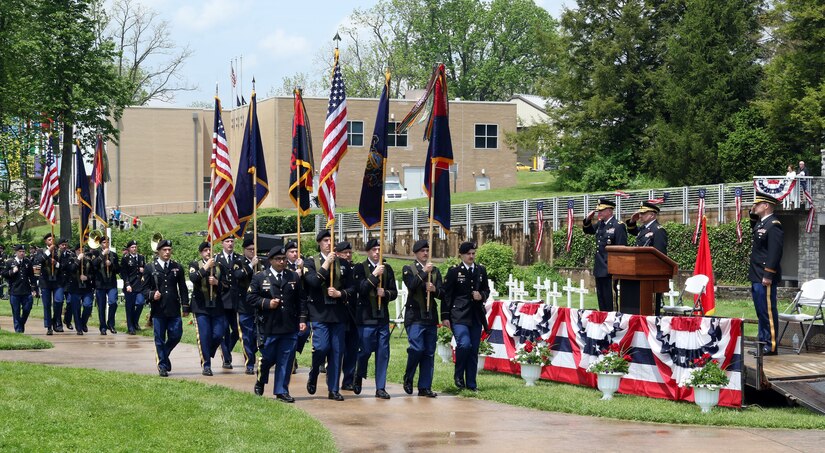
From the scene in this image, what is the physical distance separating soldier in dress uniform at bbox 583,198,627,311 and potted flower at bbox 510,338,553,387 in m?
1.82

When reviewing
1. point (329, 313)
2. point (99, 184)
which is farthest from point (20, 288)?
point (329, 313)

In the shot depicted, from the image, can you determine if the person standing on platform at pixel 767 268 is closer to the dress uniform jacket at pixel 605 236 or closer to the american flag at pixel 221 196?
the dress uniform jacket at pixel 605 236

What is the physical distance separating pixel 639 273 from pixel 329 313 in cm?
422

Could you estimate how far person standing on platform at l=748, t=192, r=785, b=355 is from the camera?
15258mm

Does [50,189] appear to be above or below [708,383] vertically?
above

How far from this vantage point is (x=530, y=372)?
15.4 metres

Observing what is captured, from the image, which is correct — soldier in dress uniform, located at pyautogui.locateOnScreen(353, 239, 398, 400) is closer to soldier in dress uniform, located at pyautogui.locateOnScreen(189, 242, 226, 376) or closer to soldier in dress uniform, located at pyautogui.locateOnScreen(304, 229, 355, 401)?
soldier in dress uniform, located at pyautogui.locateOnScreen(304, 229, 355, 401)

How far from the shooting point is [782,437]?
11602 mm

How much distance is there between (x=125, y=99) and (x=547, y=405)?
4240cm

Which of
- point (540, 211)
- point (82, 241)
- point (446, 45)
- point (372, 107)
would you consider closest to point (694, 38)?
point (540, 211)

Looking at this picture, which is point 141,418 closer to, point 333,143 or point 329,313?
point 329,313

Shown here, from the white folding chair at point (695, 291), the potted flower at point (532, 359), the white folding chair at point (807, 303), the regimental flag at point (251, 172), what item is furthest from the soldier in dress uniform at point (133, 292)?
the white folding chair at point (807, 303)

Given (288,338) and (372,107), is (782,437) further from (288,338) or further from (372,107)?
(372,107)

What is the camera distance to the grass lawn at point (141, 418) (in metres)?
10.6
